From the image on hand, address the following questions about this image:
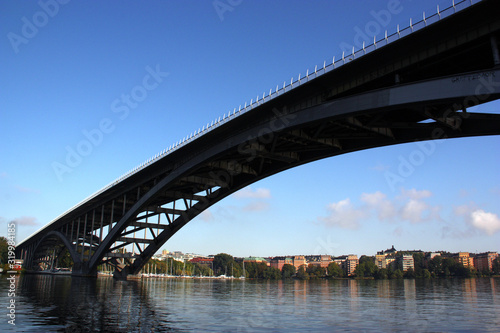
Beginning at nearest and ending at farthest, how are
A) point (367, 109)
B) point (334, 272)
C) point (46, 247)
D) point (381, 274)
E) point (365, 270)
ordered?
1. point (367, 109)
2. point (46, 247)
3. point (381, 274)
4. point (365, 270)
5. point (334, 272)

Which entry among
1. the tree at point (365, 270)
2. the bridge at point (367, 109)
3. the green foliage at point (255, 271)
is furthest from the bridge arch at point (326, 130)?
the green foliage at point (255, 271)

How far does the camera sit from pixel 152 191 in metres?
42.3

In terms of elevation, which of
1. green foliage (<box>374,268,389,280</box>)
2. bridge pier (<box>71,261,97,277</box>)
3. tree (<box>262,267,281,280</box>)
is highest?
bridge pier (<box>71,261,97,277</box>)

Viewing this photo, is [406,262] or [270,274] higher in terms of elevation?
[406,262]

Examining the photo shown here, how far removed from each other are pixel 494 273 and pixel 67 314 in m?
194

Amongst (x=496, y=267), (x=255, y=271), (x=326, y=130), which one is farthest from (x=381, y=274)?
(x=326, y=130)

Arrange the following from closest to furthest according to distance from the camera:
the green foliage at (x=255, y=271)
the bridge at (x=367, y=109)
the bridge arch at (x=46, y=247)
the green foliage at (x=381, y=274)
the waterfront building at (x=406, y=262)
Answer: the bridge at (x=367, y=109)
the bridge arch at (x=46, y=247)
the green foliage at (x=381, y=274)
the green foliage at (x=255, y=271)
the waterfront building at (x=406, y=262)

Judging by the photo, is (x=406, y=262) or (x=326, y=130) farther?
(x=406, y=262)

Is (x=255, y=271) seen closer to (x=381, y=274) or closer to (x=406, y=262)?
(x=381, y=274)

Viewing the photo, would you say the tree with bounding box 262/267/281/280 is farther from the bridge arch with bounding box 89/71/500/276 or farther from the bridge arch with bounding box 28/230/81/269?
the bridge arch with bounding box 89/71/500/276

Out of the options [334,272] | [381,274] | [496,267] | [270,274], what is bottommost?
[270,274]

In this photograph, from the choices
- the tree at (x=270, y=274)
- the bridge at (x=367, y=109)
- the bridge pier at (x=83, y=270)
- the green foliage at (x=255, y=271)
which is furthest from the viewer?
the green foliage at (x=255, y=271)

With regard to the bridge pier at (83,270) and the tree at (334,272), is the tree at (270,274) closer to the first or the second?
the tree at (334,272)

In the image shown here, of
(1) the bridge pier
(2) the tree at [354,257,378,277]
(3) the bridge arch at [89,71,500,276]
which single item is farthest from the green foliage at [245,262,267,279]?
(3) the bridge arch at [89,71,500,276]
